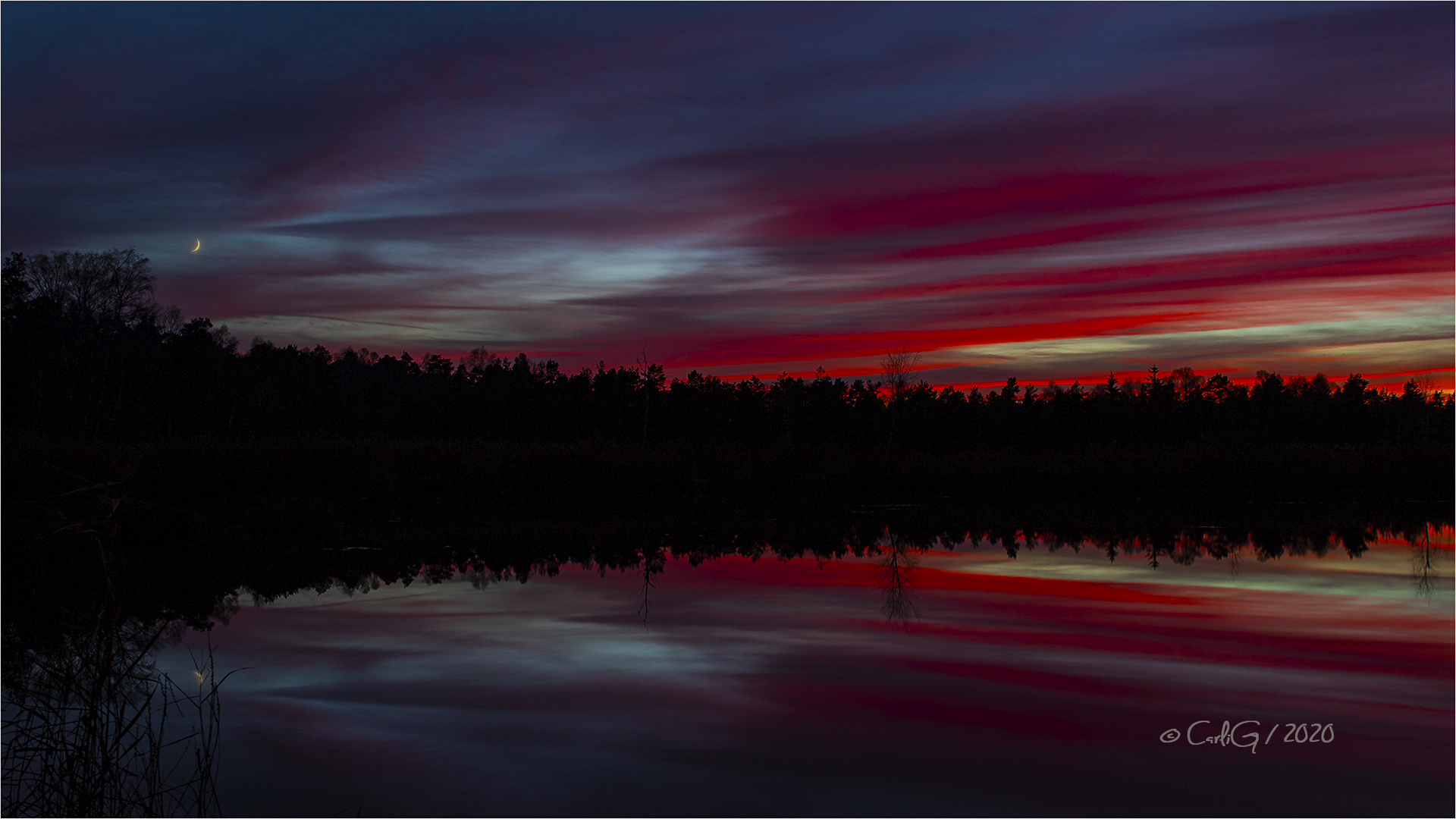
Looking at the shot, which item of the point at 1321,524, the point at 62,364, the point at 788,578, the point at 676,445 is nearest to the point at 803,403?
the point at 676,445

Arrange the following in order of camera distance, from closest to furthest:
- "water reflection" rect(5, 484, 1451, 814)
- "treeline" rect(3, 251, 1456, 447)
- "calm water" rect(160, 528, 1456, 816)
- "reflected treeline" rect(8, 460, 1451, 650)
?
1. "calm water" rect(160, 528, 1456, 816)
2. "water reflection" rect(5, 484, 1451, 814)
3. "reflected treeline" rect(8, 460, 1451, 650)
4. "treeline" rect(3, 251, 1456, 447)

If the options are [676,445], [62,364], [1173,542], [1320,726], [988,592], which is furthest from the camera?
[62,364]

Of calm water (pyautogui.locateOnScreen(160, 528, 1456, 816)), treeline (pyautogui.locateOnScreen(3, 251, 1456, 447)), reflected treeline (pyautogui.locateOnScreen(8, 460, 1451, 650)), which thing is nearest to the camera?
calm water (pyautogui.locateOnScreen(160, 528, 1456, 816))

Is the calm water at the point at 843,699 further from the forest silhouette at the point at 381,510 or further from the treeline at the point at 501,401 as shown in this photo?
the treeline at the point at 501,401

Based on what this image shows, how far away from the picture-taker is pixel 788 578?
51.4 feet

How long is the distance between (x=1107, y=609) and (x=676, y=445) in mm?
24500

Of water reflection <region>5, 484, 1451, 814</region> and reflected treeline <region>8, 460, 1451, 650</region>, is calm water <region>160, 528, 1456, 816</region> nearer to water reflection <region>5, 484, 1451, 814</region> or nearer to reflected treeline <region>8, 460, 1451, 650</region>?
water reflection <region>5, 484, 1451, 814</region>

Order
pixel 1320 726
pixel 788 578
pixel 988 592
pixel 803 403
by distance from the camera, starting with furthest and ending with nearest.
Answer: pixel 803 403 < pixel 788 578 < pixel 988 592 < pixel 1320 726

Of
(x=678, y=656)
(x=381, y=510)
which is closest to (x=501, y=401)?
(x=381, y=510)

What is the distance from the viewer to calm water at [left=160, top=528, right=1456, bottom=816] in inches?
255

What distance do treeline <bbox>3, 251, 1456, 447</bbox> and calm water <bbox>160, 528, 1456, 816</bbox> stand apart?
35274 mm

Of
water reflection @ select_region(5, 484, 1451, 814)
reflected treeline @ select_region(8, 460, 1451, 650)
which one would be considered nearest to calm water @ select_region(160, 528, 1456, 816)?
water reflection @ select_region(5, 484, 1451, 814)

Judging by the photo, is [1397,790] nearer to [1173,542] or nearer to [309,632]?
[309,632]

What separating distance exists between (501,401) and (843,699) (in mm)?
79905
